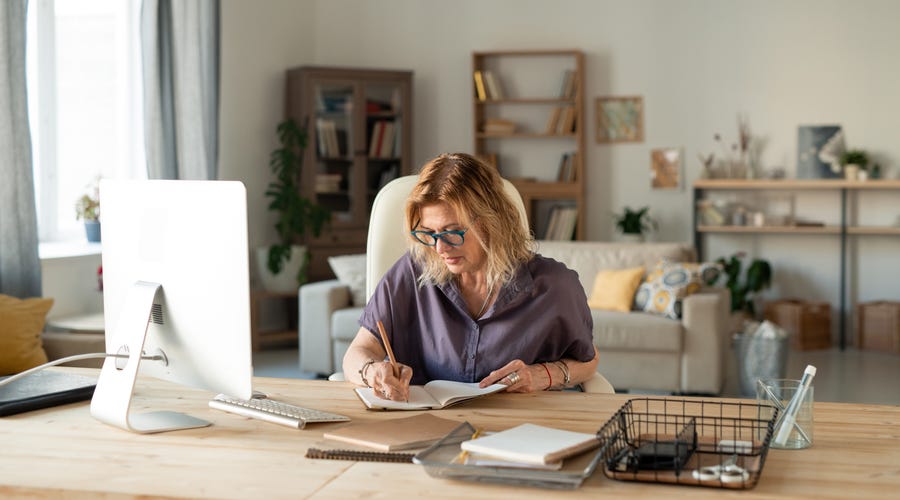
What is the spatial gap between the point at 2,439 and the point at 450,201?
1.03 metres

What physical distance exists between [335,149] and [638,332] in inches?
117

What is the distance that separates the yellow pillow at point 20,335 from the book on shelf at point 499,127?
4.12 m

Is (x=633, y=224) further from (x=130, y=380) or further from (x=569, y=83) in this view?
(x=130, y=380)

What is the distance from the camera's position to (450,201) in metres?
2.32

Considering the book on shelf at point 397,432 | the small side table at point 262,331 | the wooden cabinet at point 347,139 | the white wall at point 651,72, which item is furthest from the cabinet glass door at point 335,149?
the book on shelf at point 397,432

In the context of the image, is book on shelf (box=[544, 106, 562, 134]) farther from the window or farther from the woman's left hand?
the woman's left hand

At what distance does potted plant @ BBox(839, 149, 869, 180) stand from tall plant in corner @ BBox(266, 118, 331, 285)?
351 centimetres

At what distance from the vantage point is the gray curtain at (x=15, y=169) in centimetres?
451

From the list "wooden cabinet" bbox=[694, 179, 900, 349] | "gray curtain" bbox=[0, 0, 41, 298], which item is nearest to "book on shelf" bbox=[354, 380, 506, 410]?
"gray curtain" bbox=[0, 0, 41, 298]

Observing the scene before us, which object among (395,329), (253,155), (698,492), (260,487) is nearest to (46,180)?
(253,155)

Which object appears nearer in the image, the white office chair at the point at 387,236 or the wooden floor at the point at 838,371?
the white office chair at the point at 387,236

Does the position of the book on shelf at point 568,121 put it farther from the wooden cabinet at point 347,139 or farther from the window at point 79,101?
the window at point 79,101

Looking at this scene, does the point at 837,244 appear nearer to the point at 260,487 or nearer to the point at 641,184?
the point at 641,184

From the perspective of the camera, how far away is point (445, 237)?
2.33 m
